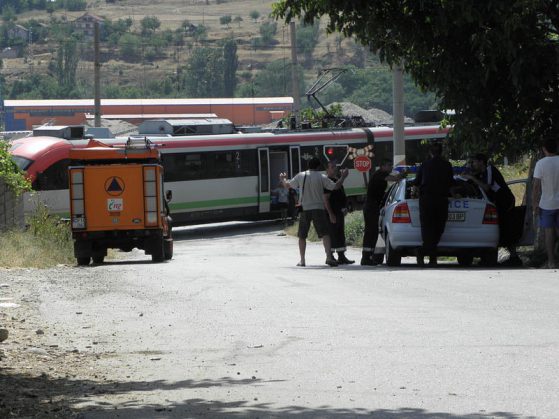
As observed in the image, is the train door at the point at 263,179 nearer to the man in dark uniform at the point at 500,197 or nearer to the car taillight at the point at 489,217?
the man in dark uniform at the point at 500,197

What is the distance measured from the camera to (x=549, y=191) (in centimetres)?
1833

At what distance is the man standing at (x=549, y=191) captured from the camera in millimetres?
18266

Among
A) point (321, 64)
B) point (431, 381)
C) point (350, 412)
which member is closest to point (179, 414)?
point (350, 412)

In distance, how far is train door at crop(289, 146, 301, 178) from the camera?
44.2 metres

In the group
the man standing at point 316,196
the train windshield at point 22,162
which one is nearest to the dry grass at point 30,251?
the man standing at point 316,196

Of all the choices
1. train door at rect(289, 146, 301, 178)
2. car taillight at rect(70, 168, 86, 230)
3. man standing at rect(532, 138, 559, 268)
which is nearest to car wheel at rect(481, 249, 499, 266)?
man standing at rect(532, 138, 559, 268)

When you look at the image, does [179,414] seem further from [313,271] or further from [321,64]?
[321,64]

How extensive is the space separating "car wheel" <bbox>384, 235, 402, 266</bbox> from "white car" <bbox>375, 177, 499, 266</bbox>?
8 centimetres

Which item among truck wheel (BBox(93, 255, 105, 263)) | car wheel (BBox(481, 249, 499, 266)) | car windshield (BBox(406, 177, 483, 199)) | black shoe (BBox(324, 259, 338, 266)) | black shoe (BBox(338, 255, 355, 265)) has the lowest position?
truck wheel (BBox(93, 255, 105, 263))

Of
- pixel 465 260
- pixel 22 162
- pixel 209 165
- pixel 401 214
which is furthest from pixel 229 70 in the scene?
pixel 401 214

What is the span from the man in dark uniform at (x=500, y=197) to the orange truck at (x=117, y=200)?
8.22 m

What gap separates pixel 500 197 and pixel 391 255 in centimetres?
195

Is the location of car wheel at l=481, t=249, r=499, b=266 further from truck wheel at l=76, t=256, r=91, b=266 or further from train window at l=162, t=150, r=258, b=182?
train window at l=162, t=150, r=258, b=182

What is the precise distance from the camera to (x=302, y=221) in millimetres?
21109
